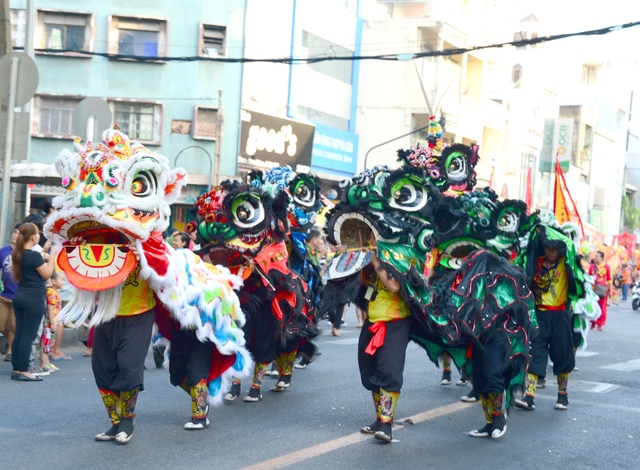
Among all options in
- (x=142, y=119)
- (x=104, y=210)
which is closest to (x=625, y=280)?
(x=142, y=119)

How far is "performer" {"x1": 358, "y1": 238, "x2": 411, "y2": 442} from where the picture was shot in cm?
657

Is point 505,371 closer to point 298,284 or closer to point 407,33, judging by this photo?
point 298,284

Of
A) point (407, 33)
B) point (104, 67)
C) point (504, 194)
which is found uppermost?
point (407, 33)

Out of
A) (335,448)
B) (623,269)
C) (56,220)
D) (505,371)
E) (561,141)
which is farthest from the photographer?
(561,141)

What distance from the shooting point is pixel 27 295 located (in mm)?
8836

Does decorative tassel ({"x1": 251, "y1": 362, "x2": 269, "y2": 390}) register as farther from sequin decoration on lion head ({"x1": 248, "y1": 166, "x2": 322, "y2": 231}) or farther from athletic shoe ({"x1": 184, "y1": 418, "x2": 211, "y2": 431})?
sequin decoration on lion head ({"x1": 248, "y1": 166, "x2": 322, "y2": 231})

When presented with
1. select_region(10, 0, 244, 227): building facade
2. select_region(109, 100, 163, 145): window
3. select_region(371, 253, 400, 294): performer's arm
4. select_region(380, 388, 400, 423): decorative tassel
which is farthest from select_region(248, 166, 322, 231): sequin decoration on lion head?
select_region(109, 100, 163, 145): window

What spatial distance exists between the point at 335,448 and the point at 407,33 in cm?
2859

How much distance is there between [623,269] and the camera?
3591 centimetres

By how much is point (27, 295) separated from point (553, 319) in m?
5.04

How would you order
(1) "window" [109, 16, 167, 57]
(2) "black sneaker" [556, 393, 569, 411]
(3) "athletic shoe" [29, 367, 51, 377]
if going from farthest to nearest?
(1) "window" [109, 16, 167, 57] < (3) "athletic shoe" [29, 367, 51, 377] < (2) "black sneaker" [556, 393, 569, 411]

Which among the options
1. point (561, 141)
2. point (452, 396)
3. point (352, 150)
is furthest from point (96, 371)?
point (561, 141)

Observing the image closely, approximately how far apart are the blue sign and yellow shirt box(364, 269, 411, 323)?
22495 millimetres

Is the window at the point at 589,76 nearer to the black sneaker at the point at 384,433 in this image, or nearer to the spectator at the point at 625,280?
the spectator at the point at 625,280
